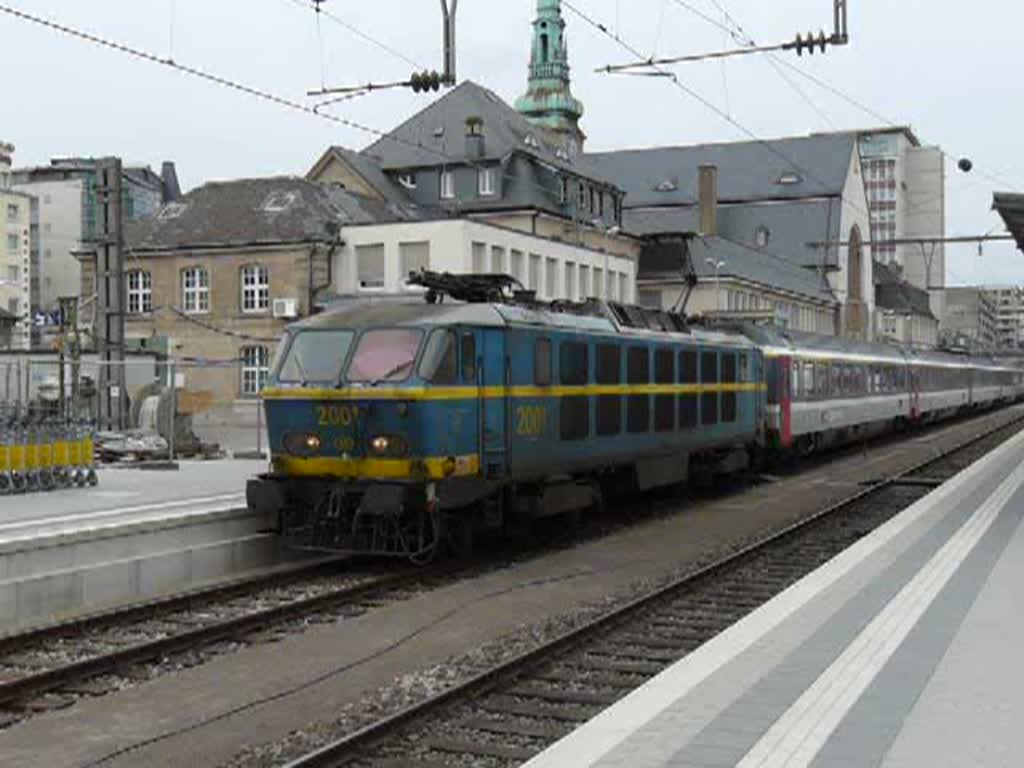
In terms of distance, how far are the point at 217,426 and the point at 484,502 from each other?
27087mm

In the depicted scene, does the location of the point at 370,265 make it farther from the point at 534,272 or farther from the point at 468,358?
the point at 468,358

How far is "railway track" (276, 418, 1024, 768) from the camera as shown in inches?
312

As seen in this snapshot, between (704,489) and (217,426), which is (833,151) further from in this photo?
(704,489)

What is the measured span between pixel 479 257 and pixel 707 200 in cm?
4848

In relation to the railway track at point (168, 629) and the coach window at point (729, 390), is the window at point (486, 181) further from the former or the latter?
the railway track at point (168, 629)

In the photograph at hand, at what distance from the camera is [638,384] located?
18.8 meters

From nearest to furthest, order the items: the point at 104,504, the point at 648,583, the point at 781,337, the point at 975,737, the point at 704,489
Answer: the point at 975,737
the point at 648,583
the point at 104,504
the point at 704,489
the point at 781,337

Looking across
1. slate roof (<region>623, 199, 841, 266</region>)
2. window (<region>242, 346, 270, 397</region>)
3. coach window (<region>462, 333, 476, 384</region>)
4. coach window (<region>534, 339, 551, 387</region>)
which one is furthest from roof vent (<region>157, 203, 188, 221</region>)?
slate roof (<region>623, 199, 841, 266</region>)

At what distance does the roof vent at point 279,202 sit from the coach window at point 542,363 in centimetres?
3613

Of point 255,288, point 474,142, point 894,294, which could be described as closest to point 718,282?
point 474,142

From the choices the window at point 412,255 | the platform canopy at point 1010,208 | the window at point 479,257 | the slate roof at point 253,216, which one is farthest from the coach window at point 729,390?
the slate roof at point 253,216

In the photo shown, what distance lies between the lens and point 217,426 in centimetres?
4109

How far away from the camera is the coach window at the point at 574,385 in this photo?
53.9ft

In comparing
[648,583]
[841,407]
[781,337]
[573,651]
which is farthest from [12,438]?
[841,407]
